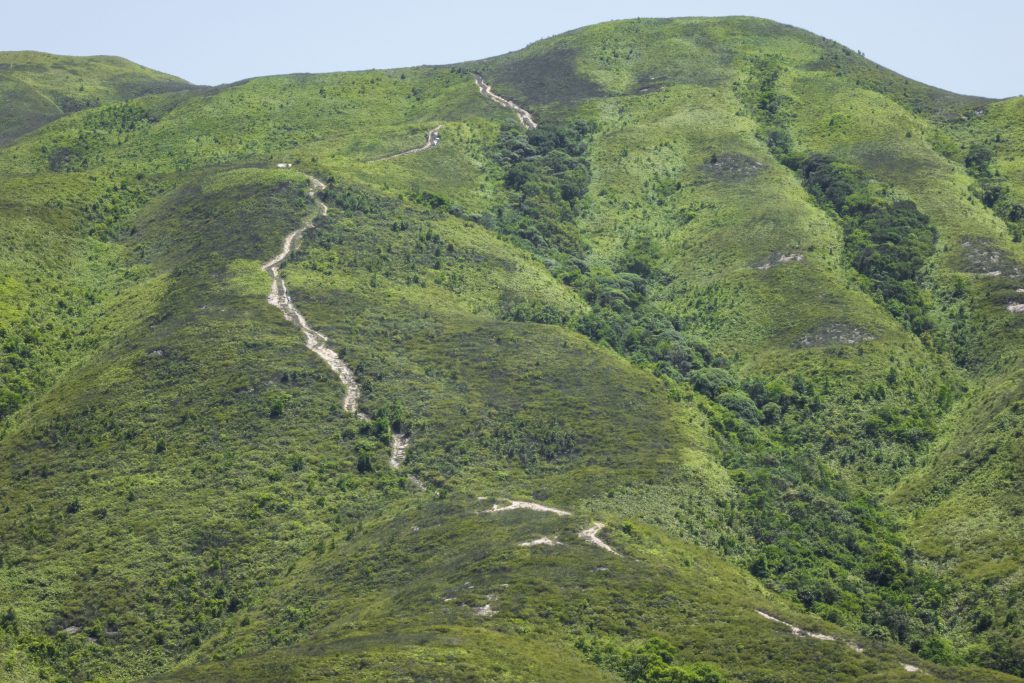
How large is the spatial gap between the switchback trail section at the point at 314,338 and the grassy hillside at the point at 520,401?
1.06 meters

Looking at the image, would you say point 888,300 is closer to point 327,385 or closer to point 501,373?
point 501,373

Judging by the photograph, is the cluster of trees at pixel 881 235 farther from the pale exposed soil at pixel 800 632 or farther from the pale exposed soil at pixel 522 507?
the pale exposed soil at pixel 800 632

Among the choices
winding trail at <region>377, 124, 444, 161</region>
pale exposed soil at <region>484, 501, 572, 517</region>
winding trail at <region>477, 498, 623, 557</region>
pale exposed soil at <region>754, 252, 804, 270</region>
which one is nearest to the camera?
winding trail at <region>477, 498, 623, 557</region>

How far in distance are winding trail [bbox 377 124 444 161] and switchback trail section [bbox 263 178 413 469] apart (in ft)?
98.0

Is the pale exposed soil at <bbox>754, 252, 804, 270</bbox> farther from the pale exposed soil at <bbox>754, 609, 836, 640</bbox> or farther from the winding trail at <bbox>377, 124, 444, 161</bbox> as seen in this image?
the pale exposed soil at <bbox>754, 609, 836, 640</bbox>

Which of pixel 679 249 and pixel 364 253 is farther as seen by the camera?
pixel 679 249

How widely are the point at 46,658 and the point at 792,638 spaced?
149 ft

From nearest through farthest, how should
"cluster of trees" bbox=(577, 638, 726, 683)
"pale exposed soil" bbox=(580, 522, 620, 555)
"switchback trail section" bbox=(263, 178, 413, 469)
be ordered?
"cluster of trees" bbox=(577, 638, 726, 683) → "pale exposed soil" bbox=(580, 522, 620, 555) → "switchback trail section" bbox=(263, 178, 413, 469)

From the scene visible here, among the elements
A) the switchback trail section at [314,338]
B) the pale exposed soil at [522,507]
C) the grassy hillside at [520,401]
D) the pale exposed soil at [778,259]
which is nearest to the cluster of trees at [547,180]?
the grassy hillside at [520,401]

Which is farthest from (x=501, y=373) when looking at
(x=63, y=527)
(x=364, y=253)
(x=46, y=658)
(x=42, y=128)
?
(x=42, y=128)

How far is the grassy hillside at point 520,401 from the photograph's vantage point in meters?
71.9

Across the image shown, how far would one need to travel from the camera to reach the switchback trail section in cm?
9744

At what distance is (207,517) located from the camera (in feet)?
280

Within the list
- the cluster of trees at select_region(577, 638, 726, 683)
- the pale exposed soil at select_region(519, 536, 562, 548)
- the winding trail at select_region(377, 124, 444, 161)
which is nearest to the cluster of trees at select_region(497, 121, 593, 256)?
the winding trail at select_region(377, 124, 444, 161)
